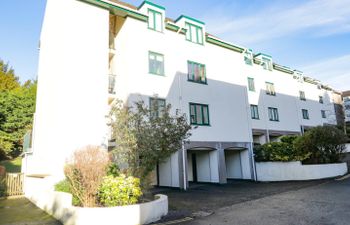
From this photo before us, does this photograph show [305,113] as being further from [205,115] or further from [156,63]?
[156,63]

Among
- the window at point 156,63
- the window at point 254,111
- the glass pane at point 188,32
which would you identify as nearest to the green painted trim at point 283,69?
the window at point 254,111

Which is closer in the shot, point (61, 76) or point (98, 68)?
point (61, 76)

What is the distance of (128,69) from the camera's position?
1602cm

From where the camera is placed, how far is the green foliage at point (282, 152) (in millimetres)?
18547

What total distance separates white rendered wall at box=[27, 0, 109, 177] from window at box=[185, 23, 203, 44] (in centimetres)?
643

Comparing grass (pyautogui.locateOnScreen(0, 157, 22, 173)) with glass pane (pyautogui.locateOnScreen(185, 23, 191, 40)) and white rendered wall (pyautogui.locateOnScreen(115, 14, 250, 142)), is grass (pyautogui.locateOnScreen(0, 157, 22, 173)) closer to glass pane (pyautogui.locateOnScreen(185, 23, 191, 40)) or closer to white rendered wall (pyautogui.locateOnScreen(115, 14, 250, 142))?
white rendered wall (pyautogui.locateOnScreen(115, 14, 250, 142))

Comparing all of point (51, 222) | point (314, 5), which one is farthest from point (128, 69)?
point (314, 5)

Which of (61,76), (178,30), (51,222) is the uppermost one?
(178,30)

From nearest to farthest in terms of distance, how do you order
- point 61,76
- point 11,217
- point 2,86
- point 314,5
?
point 11,217, point 314,5, point 61,76, point 2,86

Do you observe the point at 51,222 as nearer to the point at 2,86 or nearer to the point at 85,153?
the point at 85,153

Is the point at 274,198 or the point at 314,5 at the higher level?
the point at 314,5

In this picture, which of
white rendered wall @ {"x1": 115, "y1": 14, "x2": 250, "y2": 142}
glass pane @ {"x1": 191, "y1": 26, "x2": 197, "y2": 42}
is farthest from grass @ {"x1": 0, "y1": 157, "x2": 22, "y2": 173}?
glass pane @ {"x1": 191, "y1": 26, "x2": 197, "y2": 42}

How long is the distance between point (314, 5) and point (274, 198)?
33.9 feet

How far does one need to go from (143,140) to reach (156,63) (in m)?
8.28
